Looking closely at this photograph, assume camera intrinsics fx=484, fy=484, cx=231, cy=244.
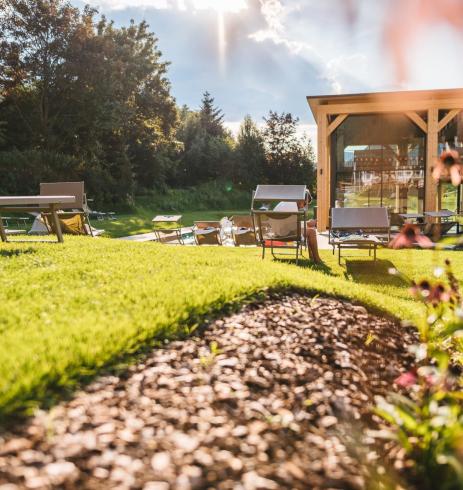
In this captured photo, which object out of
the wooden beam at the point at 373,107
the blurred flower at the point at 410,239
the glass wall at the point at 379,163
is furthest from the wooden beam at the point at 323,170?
→ the blurred flower at the point at 410,239

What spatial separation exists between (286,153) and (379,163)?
18854mm

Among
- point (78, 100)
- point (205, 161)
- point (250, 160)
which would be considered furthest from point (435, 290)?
point (205, 161)

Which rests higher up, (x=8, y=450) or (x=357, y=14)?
(x=357, y=14)

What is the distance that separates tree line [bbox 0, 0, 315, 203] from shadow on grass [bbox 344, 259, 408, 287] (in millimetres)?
17204

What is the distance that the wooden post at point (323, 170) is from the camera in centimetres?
1656

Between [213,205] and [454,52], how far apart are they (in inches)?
1209

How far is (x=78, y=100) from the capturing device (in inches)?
961

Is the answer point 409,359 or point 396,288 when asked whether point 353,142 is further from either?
point 409,359

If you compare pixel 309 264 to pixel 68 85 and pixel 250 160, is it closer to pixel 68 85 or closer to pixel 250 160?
pixel 68 85

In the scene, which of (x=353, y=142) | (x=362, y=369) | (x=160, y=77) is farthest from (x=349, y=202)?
(x=160, y=77)

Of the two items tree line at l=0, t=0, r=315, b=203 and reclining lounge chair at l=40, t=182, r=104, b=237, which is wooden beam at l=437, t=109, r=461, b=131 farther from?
tree line at l=0, t=0, r=315, b=203

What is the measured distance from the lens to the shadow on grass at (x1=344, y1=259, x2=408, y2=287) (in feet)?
24.1

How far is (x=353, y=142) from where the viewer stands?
1728cm

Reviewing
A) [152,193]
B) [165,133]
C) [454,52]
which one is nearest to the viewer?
[454,52]
